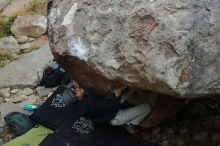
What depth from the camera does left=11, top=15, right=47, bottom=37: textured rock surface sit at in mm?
5473

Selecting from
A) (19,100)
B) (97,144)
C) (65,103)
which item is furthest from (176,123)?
(19,100)

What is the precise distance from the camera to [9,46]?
5.27m

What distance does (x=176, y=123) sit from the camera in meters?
3.54

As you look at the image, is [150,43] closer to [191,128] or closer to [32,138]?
[191,128]

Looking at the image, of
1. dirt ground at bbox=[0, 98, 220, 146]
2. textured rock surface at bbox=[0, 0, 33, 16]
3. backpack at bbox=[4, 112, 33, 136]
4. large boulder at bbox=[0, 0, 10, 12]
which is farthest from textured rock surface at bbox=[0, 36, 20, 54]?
dirt ground at bbox=[0, 98, 220, 146]

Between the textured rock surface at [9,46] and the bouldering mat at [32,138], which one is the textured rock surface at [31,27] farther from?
the bouldering mat at [32,138]

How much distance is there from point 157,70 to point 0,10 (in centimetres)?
391

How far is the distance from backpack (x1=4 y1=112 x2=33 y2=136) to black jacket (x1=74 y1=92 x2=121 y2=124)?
0.61 meters

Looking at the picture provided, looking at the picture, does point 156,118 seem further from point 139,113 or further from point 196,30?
point 196,30

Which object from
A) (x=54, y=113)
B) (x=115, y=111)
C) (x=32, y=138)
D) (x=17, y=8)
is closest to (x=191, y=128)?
(x=115, y=111)

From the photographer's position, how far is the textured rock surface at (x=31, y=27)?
215 inches

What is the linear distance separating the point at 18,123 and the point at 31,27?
1781 millimetres

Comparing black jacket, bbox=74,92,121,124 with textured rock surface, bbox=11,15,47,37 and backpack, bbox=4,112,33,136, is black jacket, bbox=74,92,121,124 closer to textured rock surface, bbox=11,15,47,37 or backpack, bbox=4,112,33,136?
backpack, bbox=4,112,33,136

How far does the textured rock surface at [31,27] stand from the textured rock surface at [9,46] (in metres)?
0.21
